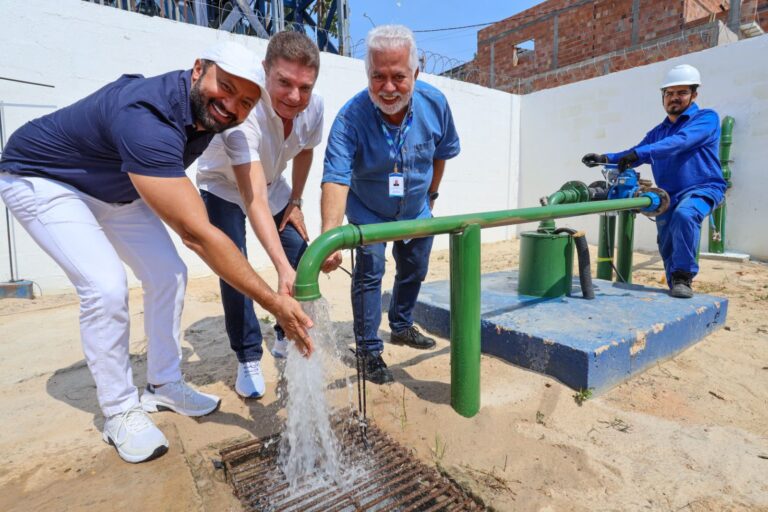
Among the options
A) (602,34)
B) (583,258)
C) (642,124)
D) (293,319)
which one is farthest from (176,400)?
(602,34)

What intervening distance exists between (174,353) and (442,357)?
1.41m

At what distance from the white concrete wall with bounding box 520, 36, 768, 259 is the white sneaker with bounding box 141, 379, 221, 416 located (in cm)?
621

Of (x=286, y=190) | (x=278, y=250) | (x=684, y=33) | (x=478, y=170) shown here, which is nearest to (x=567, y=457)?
(x=278, y=250)

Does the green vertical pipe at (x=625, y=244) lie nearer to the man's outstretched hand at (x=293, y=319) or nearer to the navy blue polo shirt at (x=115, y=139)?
the man's outstretched hand at (x=293, y=319)

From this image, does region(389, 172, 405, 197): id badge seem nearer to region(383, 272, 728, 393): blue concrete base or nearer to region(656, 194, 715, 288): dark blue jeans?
region(383, 272, 728, 393): blue concrete base

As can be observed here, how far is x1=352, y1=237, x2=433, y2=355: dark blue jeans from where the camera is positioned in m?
2.36

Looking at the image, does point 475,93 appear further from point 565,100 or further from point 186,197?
point 186,197

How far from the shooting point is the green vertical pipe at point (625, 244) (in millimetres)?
3502

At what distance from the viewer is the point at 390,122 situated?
229 centimetres

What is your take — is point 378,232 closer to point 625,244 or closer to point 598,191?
point 598,191

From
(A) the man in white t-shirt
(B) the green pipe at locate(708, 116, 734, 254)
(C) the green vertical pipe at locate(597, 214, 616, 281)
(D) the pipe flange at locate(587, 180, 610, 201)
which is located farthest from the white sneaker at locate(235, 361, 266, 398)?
(B) the green pipe at locate(708, 116, 734, 254)

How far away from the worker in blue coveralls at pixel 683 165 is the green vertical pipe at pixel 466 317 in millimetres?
1995

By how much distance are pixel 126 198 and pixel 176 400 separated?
0.89 metres

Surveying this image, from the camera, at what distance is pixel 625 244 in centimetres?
360
